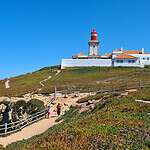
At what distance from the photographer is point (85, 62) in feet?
452

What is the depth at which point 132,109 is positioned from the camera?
2617cm

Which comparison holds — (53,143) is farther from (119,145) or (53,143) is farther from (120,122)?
(120,122)

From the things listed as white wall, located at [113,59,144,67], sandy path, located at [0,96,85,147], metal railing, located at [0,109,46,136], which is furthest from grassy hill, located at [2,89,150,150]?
white wall, located at [113,59,144,67]

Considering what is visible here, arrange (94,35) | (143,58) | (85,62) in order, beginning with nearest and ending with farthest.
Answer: (143,58), (85,62), (94,35)

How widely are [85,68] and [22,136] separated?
99.1 metres

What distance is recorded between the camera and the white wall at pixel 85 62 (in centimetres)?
13662

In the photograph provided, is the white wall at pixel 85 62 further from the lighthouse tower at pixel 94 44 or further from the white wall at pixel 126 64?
the lighthouse tower at pixel 94 44

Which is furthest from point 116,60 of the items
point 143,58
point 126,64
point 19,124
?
point 19,124

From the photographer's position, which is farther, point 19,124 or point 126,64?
point 126,64

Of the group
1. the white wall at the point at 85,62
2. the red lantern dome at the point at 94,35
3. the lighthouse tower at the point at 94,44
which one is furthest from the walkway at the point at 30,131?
the red lantern dome at the point at 94,35

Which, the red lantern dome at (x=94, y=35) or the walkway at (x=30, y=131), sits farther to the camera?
the red lantern dome at (x=94, y=35)

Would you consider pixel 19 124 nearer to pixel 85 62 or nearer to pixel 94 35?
pixel 85 62

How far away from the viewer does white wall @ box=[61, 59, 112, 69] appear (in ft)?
448

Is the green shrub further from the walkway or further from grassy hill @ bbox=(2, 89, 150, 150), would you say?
grassy hill @ bbox=(2, 89, 150, 150)
